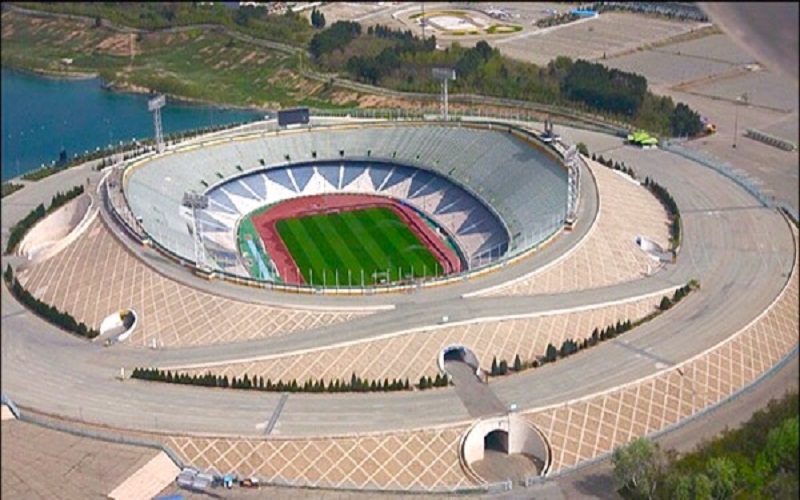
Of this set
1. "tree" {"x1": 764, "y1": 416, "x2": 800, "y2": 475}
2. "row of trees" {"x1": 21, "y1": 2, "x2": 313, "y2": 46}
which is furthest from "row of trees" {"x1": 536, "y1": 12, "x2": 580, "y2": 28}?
"tree" {"x1": 764, "y1": 416, "x2": 800, "y2": 475}

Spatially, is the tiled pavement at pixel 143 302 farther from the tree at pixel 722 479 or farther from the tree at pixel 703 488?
the tree at pixel 722 479

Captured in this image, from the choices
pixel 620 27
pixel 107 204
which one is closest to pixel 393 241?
pixel 107 204

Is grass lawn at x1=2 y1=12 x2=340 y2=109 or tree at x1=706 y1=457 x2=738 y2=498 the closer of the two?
tree at x1=706 y1=457 x2=738 y2=498

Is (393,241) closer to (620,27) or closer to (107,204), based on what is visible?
(107,204)

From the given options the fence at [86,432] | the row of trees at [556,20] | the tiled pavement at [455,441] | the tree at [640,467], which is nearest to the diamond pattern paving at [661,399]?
the tiled pavement at [455,441]

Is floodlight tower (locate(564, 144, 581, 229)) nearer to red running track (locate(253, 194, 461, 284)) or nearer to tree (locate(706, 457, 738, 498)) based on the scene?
red running track (locate(253, 194, 461, 284))

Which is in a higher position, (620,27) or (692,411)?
(620,27)
